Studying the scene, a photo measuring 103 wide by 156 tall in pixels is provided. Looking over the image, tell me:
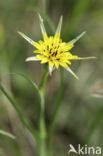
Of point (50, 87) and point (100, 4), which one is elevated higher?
point (100, 4)

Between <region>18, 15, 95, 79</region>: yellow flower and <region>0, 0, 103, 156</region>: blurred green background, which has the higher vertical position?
<region>0, 0, 103, 156</region>: blurred green background

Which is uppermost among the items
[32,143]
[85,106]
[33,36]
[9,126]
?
[33,36]

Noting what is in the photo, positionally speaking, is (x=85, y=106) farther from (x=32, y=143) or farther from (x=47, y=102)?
(x=32, y=143)

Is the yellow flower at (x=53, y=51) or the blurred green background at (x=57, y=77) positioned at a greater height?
the blurred green background at (x=57, y=77)

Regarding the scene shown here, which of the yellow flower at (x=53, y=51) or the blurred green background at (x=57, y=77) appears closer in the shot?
the yellow flower at (x=53, y=51)

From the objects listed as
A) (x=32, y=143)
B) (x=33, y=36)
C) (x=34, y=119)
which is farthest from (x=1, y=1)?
(x=32, y=143)

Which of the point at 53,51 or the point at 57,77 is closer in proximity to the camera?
the point at 53,51

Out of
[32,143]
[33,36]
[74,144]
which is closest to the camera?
[32,143]

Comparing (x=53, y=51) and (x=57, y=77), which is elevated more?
(x=57, y=77)
